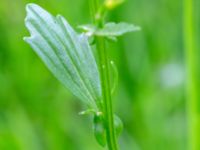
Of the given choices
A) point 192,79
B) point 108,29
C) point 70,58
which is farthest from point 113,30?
point 192,79

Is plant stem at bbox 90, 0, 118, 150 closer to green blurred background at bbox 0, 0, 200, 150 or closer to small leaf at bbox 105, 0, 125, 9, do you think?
small leaf at bbox 105, 0, 125, 9

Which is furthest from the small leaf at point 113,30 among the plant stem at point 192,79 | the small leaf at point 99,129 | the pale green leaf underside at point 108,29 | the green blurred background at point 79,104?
the green blurred background at point 79,104

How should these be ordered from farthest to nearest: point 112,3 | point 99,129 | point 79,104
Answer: point 79,104
point 99,129
point 112,3

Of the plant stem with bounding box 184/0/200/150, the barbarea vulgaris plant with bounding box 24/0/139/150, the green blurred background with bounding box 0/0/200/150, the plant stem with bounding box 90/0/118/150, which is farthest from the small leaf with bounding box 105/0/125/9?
the green blurred background with bounding box 0/0/200/150

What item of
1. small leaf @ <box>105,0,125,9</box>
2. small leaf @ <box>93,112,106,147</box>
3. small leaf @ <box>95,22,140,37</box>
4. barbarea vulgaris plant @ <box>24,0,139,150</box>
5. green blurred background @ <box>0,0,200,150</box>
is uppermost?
small leaf @ <box>105,0,125,9</box>

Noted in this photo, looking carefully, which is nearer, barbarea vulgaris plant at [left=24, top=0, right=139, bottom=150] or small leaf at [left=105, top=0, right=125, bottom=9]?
small leaf at [left=105, top=0, right=125, bottom=9]

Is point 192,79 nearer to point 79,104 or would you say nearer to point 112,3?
point 79,104

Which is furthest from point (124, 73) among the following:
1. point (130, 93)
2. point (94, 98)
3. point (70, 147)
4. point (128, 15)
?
point (94, 98)
